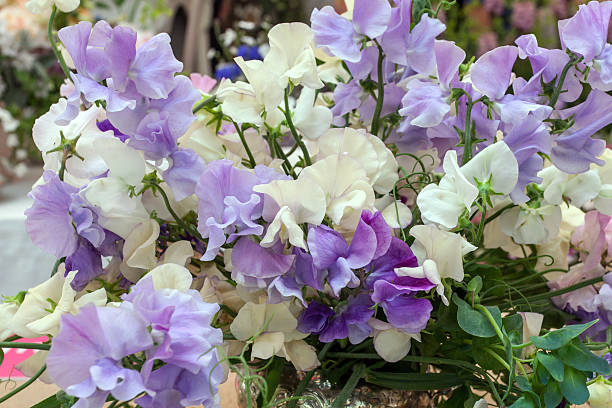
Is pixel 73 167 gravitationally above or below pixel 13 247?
above

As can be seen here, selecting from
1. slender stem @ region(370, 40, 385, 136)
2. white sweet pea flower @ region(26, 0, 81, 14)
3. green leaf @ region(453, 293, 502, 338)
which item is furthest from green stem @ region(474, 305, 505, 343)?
white sweet pea flower @ region(26, 0, 81, 14)

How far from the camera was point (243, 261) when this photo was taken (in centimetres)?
29

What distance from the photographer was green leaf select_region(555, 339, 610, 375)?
27 centimetres

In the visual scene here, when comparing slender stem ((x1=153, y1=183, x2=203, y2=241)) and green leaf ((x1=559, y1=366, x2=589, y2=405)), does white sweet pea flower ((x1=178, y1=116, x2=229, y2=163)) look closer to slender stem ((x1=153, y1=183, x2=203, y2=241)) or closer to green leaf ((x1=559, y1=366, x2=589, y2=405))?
slender stem ((x1=153, y1=183, x2=203, y2=241))

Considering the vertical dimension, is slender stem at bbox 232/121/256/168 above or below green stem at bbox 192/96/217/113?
below

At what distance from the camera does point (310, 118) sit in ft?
1.11

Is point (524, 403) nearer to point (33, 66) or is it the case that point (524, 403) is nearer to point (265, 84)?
point (265, 84)

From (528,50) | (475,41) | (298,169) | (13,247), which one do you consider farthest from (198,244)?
(475,41)

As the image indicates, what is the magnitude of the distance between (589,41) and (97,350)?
0.76 feet

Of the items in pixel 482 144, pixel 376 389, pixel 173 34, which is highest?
pixel 482 144

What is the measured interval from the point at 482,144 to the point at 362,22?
0.08 m

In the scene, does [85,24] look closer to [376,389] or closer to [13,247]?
[376,389]

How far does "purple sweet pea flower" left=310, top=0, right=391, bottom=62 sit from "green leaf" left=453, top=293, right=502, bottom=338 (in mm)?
116

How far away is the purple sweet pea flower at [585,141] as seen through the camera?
315 mm
